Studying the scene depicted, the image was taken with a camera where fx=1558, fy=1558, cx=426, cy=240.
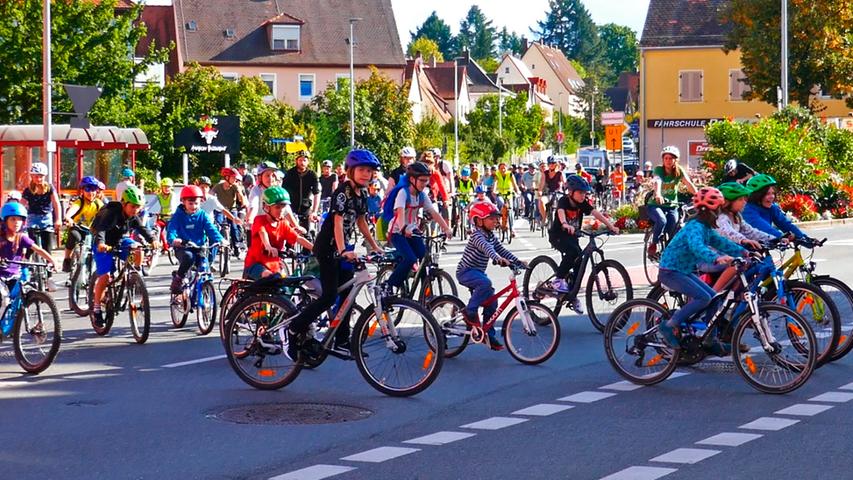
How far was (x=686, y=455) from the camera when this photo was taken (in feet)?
27.5

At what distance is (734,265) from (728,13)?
50.1m

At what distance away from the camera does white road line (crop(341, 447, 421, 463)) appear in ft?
27.5

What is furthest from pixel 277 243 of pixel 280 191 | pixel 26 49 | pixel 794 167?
pixel 26 49

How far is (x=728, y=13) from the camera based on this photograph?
194ft

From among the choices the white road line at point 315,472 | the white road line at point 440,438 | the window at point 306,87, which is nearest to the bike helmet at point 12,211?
the white road line at point 440,438

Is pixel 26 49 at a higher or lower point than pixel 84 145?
higher

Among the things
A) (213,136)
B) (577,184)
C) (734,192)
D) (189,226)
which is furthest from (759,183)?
(213,136)

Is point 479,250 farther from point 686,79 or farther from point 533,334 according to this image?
point 686,79

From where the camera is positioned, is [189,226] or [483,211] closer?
[483,211]

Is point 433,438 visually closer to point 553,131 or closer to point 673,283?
point 673,283

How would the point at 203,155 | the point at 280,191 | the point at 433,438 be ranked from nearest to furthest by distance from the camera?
the point at 433,438 → the point at 280,191 → the point at 203,155

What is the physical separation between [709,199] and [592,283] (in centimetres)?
391

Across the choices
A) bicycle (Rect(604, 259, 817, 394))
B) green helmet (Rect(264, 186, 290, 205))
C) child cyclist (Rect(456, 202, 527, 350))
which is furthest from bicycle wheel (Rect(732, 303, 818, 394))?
green helmet (Rect(264, 186, 290, 205))

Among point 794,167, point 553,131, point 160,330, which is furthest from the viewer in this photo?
point 553,131
